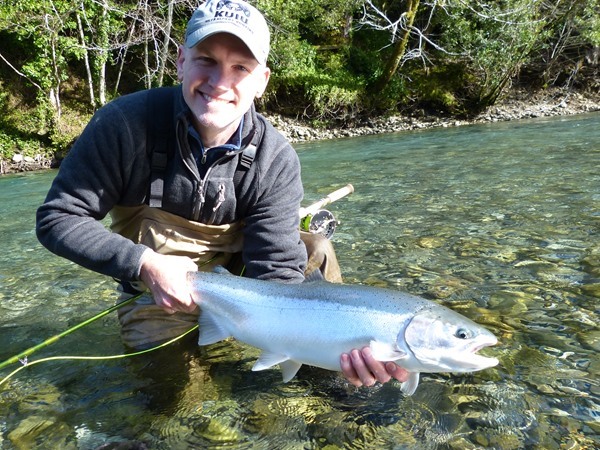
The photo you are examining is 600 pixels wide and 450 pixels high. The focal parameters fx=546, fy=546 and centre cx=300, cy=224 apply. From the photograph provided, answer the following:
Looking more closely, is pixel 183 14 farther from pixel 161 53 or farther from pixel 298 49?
pixel 298 49

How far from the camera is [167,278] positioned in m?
2.70

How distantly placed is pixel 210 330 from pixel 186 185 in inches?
33.2

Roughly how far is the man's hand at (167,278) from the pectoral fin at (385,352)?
3.26ft

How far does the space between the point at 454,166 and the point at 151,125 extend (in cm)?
868

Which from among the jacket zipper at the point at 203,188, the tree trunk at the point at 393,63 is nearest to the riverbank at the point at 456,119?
the tree trunk at the point at 393,63

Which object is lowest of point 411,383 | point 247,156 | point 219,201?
point 411,383

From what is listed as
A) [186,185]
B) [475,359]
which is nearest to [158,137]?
[186,185]

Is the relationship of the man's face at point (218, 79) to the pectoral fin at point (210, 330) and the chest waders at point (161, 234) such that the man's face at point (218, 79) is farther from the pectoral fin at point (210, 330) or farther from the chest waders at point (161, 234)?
the pectoral fin at point (210, 330)

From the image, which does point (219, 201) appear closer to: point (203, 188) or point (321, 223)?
point (203, 188)

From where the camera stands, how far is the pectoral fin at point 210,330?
2859mm

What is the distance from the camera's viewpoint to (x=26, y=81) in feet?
67.2

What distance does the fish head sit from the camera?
2273 mm

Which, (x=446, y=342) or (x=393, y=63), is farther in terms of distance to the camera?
(x=393, y=63)

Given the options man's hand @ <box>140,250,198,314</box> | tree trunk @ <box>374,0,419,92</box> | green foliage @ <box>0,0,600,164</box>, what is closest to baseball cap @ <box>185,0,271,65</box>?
man's hand @ <box>140,250,198,314</box>
